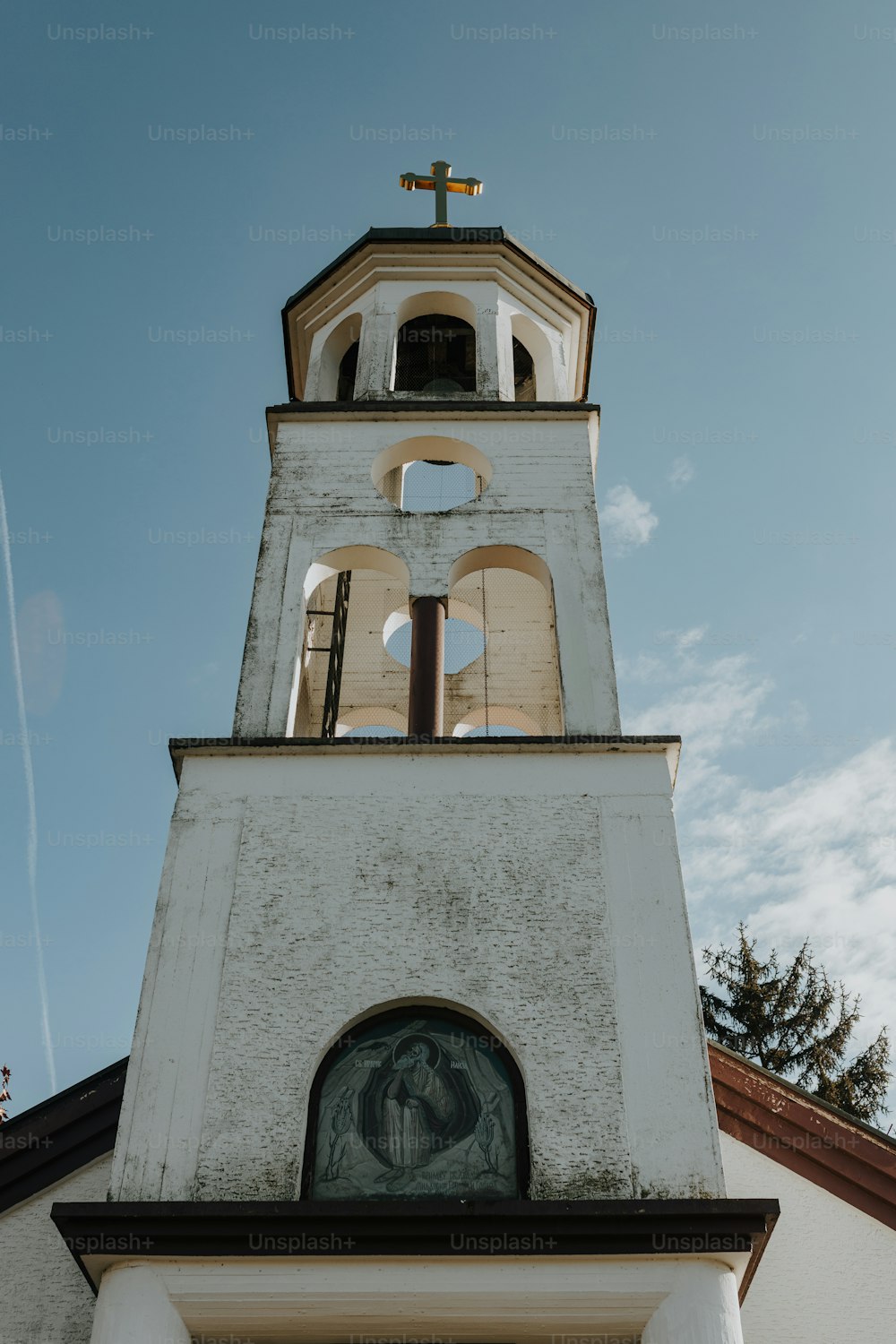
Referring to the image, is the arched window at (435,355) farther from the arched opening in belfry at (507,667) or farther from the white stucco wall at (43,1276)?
Answer: the white stucco wall at (43,1276)

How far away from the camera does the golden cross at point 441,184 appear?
15445mm

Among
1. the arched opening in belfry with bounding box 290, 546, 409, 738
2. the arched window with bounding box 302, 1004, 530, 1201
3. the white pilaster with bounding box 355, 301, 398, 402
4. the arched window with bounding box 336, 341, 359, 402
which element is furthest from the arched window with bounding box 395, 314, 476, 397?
A: the arched window with bounding box 302, 1004, 530, 1201

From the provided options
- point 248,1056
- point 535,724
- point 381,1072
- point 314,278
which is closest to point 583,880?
point 381,1072

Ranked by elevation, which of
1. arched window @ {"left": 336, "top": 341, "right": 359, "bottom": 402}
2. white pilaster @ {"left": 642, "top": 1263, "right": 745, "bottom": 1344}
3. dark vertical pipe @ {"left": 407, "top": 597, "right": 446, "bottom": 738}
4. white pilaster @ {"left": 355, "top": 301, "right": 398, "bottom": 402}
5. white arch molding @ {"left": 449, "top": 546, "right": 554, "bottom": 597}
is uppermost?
arched window @ {"left": 336, "top": 341, "right": 359, "bottom": 402}

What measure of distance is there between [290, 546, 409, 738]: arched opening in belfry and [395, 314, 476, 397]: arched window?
262 cm

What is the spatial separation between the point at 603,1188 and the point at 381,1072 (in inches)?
57.1

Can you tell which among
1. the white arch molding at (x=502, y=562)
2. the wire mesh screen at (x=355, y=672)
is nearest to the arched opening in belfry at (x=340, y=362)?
the wire mesh screen at (x=355, y=672)

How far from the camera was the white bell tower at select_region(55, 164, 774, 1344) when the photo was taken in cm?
710

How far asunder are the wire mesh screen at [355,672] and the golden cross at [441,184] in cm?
505

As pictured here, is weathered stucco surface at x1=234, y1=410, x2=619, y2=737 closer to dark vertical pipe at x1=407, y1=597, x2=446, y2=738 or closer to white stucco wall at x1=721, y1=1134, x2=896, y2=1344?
dark vertical pipe at x1=407, y1=597, x2=446, y2=738

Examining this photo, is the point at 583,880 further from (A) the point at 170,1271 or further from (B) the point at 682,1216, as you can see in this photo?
(A) the point at 170,1271

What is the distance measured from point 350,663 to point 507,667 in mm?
1493

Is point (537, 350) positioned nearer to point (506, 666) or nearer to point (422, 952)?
point (506, 666)

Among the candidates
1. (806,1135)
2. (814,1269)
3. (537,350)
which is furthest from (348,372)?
(814,1269)
